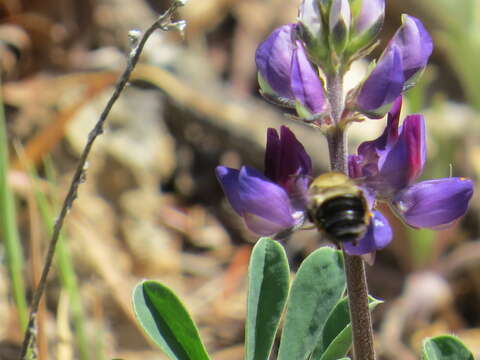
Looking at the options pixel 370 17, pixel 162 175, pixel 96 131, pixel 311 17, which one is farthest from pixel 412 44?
pixel 162 175

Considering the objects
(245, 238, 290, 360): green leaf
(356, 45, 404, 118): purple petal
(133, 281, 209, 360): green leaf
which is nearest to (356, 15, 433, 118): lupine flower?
(356, 45, 404, 118): purple petal

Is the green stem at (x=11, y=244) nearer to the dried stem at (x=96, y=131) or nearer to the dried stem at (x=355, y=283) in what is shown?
the dried stem at (x=96, y=131)

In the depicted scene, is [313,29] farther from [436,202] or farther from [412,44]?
[436,202]

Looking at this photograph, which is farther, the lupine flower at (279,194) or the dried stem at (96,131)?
the dried stem at (96,131)

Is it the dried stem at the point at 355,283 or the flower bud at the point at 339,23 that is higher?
the flower bud at the point at 339,23

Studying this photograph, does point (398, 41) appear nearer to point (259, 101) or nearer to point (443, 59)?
point (259, 101)

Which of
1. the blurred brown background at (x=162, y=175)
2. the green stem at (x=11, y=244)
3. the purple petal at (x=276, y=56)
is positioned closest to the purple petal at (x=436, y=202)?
the purple petal at (x=276, y=56)

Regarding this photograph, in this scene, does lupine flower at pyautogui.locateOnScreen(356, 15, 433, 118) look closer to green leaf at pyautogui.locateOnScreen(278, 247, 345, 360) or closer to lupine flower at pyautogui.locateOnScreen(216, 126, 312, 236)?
lupine flower at pyautogui.locateOnScreen(216, 126, 312, 236)
